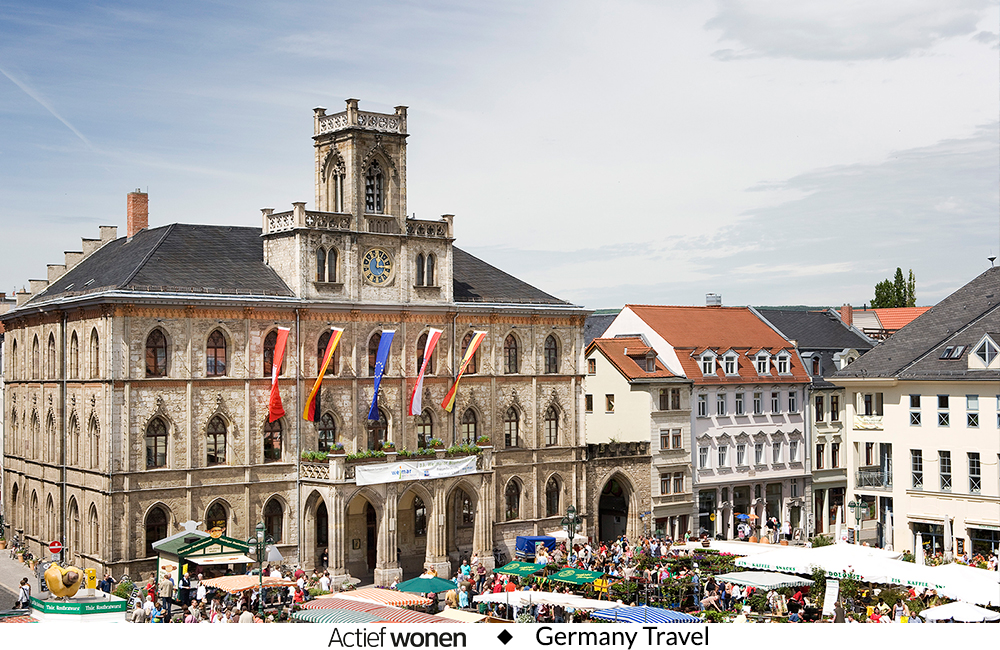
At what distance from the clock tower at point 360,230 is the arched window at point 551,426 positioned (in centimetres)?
→ 844

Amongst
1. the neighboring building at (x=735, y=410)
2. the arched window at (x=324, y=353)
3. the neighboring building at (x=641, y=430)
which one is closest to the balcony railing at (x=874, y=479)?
the neighboring building at (x=641, y=430)

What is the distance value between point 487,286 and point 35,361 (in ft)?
70.4

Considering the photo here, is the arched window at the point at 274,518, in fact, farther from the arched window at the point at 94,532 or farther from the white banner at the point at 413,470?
the arched window at the point at 94,532

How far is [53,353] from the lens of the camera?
56312 millimetres

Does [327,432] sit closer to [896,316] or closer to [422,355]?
[422,355]

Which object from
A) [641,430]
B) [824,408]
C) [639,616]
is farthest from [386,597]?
[824,408]

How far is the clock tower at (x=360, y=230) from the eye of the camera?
2176 inches

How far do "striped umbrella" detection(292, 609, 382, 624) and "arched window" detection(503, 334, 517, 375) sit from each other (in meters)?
25.9

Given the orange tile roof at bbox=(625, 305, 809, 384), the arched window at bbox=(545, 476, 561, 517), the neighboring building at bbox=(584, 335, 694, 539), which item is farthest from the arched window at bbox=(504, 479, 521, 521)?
the orange tile roof at bbox=(625, 305, 809, 384)

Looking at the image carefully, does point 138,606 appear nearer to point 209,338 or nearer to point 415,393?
point 209,338

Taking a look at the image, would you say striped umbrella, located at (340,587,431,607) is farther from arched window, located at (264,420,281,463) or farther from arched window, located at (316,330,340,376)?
arched window, located at (316,330,340,376)

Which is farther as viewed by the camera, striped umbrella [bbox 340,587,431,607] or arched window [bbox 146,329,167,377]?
arched window [bbox 146,329,167,377]

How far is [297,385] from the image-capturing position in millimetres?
54656

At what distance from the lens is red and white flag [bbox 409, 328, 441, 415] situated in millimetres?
56562
